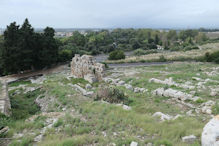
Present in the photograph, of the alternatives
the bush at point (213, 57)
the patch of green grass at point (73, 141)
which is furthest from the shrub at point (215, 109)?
the bush at point (213, 57)

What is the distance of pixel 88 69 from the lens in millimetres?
21422

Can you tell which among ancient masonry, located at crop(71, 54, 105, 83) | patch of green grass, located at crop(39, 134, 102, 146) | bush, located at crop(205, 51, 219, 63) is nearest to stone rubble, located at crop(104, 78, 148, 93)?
ancient masonry, located at crop(71, 54, 105, 83)

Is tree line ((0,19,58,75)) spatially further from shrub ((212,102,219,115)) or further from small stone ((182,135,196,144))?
small stone ((182,135,196,144))

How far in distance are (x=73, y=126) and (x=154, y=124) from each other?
335 cm

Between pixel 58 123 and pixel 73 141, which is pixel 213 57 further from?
pixel 73 141

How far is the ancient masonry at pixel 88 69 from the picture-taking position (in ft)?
68.2

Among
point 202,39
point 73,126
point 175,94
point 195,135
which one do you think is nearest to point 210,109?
point 175,94

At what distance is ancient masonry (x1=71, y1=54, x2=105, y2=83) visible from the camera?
20778 millimetres

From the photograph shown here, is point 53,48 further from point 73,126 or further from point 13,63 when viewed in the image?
point 73,126

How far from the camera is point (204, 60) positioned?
37.7 m

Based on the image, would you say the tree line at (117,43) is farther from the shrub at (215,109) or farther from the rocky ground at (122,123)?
the shrub at (215,109)

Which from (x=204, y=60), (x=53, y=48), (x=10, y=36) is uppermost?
(x=10, y=36)

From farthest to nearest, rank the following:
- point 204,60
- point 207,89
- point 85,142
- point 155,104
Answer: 1. point 204,60
2. point 207,89
3. point 155,104
4. point 85,142

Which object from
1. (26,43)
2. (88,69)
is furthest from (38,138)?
(26,43)
